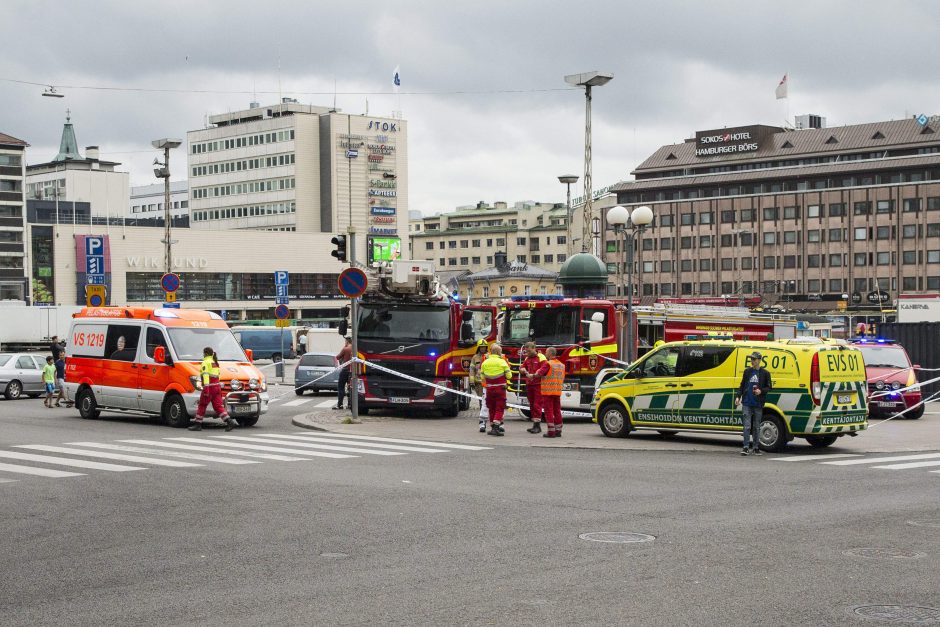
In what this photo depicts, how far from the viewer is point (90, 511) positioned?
12367mm

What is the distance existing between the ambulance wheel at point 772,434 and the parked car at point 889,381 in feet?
30.7

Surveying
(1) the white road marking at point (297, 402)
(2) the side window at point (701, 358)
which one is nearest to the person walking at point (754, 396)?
(2) the side window at point (701, 358)

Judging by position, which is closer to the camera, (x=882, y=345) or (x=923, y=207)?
(x=882, y=345)

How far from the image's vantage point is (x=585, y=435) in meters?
22.8

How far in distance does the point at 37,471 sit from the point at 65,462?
1.11m

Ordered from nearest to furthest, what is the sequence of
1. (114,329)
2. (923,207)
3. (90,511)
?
(90,511) < (114,329) < (923,207)

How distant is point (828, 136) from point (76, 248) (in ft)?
250

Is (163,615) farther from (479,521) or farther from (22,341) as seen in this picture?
(22,341)

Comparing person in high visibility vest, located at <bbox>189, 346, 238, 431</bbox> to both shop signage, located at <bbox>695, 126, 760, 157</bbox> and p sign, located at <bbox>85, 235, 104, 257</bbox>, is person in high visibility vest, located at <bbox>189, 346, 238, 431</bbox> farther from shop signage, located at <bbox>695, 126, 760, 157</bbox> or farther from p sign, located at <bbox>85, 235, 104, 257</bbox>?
shop signage, located at <bbox>695, 126, 760, 157</bbox>

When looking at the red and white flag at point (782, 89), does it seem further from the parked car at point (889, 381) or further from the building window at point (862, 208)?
the parked car at point (889, 381)

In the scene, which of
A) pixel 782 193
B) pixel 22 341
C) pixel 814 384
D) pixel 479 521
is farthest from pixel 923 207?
pixel 479 521

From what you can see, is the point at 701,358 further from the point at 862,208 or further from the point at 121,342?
the point at 862,208

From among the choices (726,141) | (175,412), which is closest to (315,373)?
(175,412)

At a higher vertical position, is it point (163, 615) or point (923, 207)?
point (923, 207)
